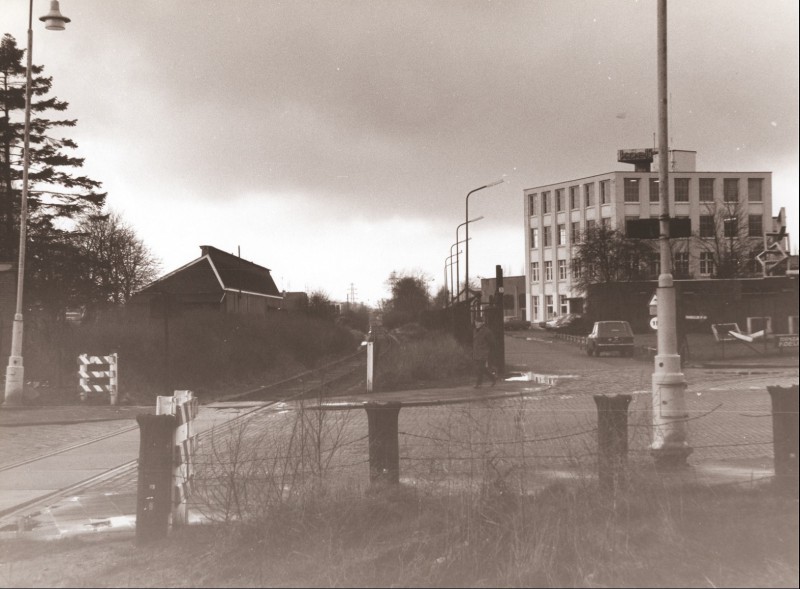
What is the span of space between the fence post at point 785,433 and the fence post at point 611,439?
3.83ft

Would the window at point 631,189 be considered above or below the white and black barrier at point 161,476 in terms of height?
above

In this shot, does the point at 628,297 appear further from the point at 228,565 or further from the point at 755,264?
the point at 228,565

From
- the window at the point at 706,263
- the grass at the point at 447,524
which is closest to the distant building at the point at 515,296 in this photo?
the window at the point at 706,263

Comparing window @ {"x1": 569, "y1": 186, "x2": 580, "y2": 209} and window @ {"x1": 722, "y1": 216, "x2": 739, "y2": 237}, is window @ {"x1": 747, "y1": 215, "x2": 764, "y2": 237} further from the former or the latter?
window @ {"x1": 569, "y1": 186, "x2": 580, "y2": 209}

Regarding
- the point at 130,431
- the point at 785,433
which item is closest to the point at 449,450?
the point at 785,433

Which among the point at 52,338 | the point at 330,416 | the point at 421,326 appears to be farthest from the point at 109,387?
the point at 330,416

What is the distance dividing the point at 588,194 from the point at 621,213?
0.41m

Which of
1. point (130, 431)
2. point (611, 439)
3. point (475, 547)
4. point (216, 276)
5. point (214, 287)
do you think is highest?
point (216, 276)

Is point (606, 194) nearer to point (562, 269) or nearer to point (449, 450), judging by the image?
point (562, 269)

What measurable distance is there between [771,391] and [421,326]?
22.7m

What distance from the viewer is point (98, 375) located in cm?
2192

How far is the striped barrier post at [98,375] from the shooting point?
21.6 meters

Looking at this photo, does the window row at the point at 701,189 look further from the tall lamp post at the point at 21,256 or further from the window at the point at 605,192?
the tall lamp post at the point at 21,256

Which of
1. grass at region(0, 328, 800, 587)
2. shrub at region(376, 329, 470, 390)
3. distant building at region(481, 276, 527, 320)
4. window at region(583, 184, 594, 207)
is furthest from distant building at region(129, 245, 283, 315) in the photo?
grass at region(0, 328, 800, 587)
